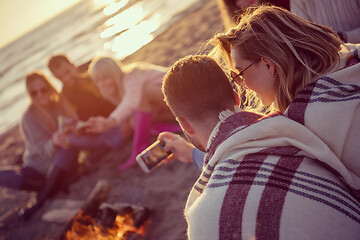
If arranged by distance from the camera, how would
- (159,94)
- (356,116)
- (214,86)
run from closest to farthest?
(356,116), (214,86), (159,94)

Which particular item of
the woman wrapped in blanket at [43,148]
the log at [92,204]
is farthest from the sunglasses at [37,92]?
the log at [92,204]

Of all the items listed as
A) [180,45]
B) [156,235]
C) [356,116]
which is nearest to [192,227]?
[356,116]

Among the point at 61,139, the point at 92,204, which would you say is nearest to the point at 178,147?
the point at 92,204

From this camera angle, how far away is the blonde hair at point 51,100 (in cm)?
528

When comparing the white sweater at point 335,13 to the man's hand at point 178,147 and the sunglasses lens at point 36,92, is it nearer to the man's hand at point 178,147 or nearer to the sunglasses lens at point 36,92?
the man's hand at point 178,147

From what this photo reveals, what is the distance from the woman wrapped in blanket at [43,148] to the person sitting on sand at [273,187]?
4450mm

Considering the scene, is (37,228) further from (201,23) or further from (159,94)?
Answer: (201,23)

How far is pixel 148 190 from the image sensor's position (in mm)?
4191

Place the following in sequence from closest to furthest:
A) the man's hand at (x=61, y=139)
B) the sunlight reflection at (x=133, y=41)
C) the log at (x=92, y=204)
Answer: the log at (x=92, y=204) < the man's hand at (x=61, y=139) < the sunlight reflection at (x=133, y=41)

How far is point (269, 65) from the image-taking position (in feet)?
5.60

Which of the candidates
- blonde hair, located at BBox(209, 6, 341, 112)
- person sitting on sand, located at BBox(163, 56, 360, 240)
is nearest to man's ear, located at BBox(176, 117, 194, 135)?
person sitting on sand, located at BBox(163, 56, 360, 240)

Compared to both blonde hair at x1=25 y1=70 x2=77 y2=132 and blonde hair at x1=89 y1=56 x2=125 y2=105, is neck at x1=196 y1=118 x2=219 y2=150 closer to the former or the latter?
blonde hair at x1=89 y1=56 x2=125 y2=105

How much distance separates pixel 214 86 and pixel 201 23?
10569mm

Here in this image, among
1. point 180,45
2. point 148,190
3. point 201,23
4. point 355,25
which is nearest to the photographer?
point 355,25
